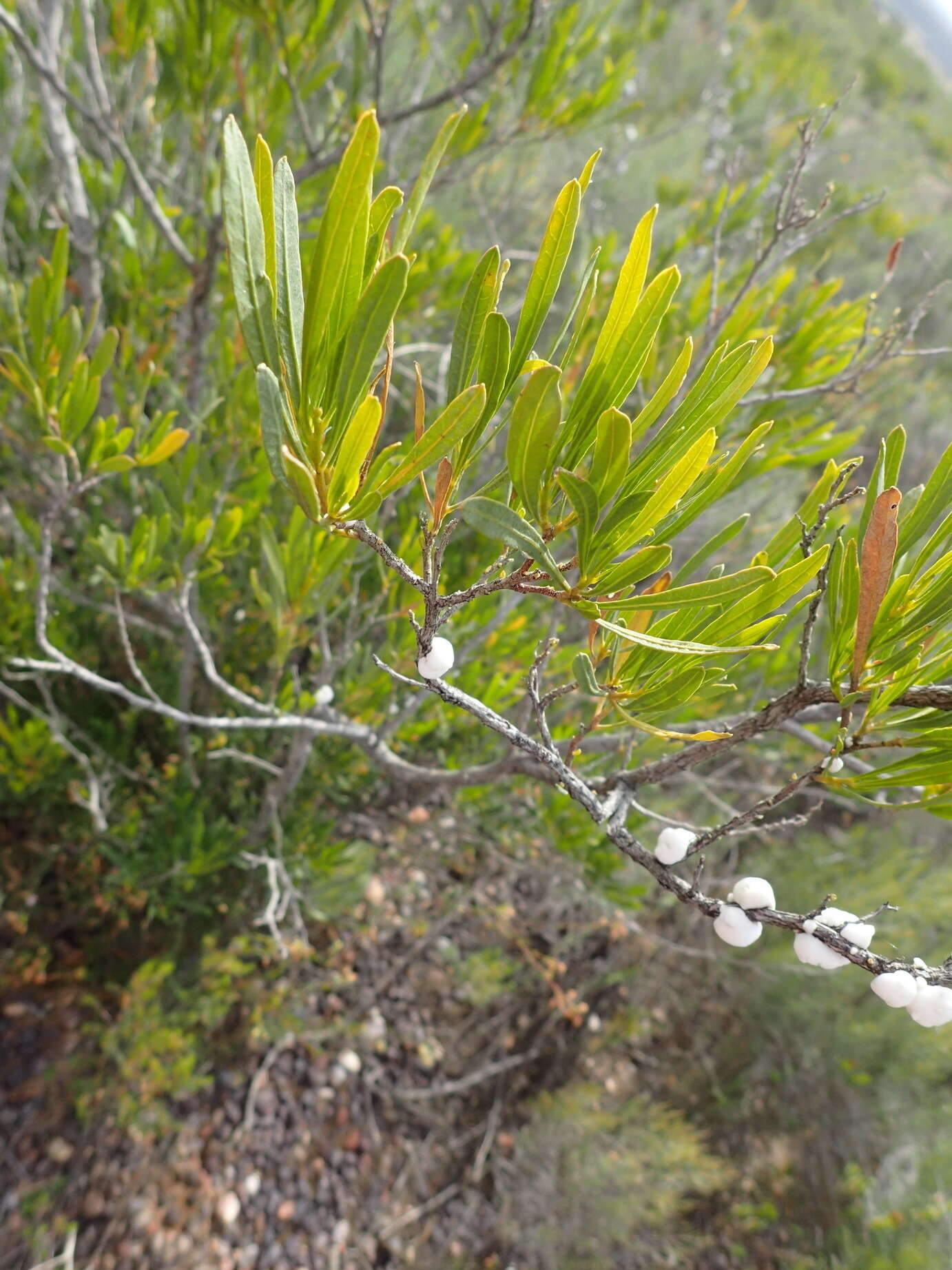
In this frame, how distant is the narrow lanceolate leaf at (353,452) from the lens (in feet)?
1.01

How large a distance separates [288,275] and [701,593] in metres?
0.24

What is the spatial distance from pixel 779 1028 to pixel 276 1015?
5.06ft

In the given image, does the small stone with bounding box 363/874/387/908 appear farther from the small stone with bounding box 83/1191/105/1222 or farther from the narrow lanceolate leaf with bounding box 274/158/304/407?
the narrow lanceolate leaf with bounding box 274/158/304/407

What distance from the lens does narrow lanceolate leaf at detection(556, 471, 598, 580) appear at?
30 cm

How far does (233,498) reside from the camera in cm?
110

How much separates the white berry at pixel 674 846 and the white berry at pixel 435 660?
0.64ft

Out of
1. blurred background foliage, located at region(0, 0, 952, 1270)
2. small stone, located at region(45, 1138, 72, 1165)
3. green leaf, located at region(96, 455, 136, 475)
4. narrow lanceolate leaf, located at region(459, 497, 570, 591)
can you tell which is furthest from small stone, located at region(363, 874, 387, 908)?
narrow lanceolate leaf, located at region(459, 497, 570, 591)

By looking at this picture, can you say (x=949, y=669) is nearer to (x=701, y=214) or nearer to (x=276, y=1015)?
(x=701, y=214)

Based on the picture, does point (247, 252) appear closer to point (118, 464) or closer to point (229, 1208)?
point (118, 464)

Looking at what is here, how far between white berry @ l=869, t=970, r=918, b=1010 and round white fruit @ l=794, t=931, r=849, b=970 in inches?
0.8

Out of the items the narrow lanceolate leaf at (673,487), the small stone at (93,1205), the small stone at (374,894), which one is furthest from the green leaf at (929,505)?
the small stone at (93,1205)

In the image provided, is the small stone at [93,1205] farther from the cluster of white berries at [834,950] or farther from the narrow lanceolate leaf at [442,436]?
the narrow lanceolate leaf at [442,436]

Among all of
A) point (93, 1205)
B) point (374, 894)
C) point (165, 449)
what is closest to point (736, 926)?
point (165, 449)

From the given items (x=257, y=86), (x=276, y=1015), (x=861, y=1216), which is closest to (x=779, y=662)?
(x=257, y=86)
